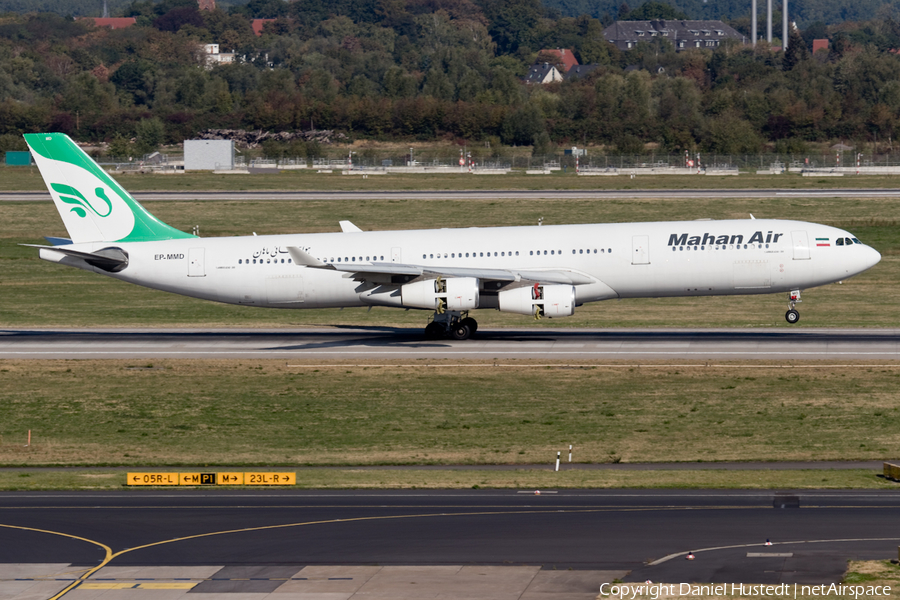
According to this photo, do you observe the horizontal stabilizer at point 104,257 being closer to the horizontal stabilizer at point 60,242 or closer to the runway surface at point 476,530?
the horizontal stabilizer at point 60,242

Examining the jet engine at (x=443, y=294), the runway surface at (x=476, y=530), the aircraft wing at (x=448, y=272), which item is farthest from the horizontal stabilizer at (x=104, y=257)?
the runway surface at (x=476, y=530)

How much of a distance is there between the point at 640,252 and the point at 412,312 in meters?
21.1

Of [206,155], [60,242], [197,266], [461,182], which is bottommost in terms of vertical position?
[197,266]

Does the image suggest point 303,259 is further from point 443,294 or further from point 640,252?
point 640,252

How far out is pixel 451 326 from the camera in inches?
2240

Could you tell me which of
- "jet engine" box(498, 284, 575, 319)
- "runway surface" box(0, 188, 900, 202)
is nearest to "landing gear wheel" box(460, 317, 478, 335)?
"jet engine" box(498, 284, 575, 319)

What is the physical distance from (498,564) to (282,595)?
461cm

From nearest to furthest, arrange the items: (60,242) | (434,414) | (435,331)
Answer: (434,414), (435,331), (60,242)

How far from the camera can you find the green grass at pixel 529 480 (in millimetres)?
32219

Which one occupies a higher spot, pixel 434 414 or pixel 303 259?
pixel 303 259

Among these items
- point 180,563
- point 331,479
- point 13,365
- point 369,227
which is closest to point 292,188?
point 369,227

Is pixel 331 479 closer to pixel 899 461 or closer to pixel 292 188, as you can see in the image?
pixel 899 461

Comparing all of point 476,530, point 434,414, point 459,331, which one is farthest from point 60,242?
point 476,530

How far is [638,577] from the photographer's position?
2328cm
